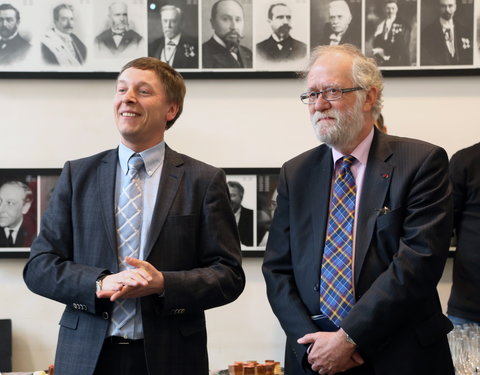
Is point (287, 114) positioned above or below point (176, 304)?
above

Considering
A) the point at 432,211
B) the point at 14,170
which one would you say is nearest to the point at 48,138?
the point at 14,170

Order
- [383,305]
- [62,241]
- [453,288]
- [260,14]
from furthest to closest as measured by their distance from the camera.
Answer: [260,14] → [453,288] → [62,241] → [383,305]

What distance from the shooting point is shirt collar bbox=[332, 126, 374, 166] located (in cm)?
259

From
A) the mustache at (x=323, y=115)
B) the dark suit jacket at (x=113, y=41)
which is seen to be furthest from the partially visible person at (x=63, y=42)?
the mustache at (x=323, y=115)

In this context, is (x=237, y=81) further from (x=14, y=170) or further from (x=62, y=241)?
(x=62, y=241)

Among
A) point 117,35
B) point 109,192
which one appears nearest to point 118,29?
point 117,35

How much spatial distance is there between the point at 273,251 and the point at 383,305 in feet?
1.67

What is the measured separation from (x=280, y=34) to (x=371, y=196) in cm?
200

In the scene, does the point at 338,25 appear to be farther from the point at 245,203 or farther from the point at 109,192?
the point at 109,192

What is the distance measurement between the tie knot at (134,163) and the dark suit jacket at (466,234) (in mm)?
1984

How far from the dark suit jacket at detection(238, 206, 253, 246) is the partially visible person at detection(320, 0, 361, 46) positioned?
1056mm

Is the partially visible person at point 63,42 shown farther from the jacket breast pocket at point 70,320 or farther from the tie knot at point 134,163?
the jacket breast pocket at point 70,320

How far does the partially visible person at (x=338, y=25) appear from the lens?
4.22 meters

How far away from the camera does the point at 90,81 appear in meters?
4.30
